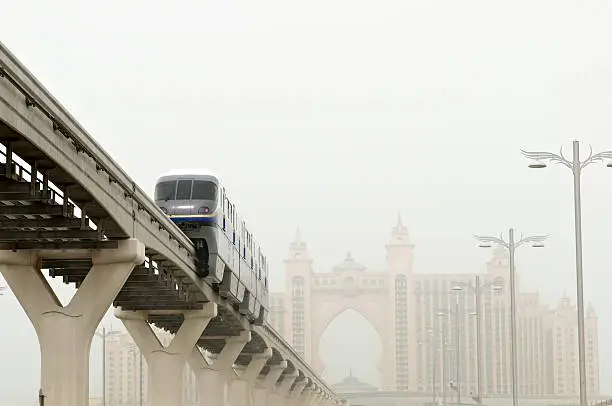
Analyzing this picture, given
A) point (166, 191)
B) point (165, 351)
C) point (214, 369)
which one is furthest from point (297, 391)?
point (166, 191)

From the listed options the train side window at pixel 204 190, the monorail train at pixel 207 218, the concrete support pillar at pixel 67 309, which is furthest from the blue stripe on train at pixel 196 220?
the concrete support pillar at pixel 67 309

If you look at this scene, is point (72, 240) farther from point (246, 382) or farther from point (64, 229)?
point (246, 382)

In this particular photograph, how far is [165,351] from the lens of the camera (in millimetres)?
57219

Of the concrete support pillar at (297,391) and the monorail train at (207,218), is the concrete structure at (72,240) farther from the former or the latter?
the concrete support pillar at (297,391)

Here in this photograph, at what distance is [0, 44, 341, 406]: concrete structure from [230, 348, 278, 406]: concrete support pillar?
30293 millimetres

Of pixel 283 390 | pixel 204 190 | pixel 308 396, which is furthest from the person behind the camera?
pixel 308 396

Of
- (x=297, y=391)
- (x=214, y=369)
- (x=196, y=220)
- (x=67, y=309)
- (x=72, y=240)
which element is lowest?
(x=297, y=391)

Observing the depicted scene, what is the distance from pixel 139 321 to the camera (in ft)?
187

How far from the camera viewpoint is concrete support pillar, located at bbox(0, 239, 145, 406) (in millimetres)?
37312

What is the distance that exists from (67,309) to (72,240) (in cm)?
174

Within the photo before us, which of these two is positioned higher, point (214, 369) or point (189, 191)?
point (189, 191)

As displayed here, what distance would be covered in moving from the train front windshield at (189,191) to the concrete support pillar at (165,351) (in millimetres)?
6046

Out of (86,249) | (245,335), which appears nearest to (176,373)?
(245,335)

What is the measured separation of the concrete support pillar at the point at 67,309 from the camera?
3731 cm
